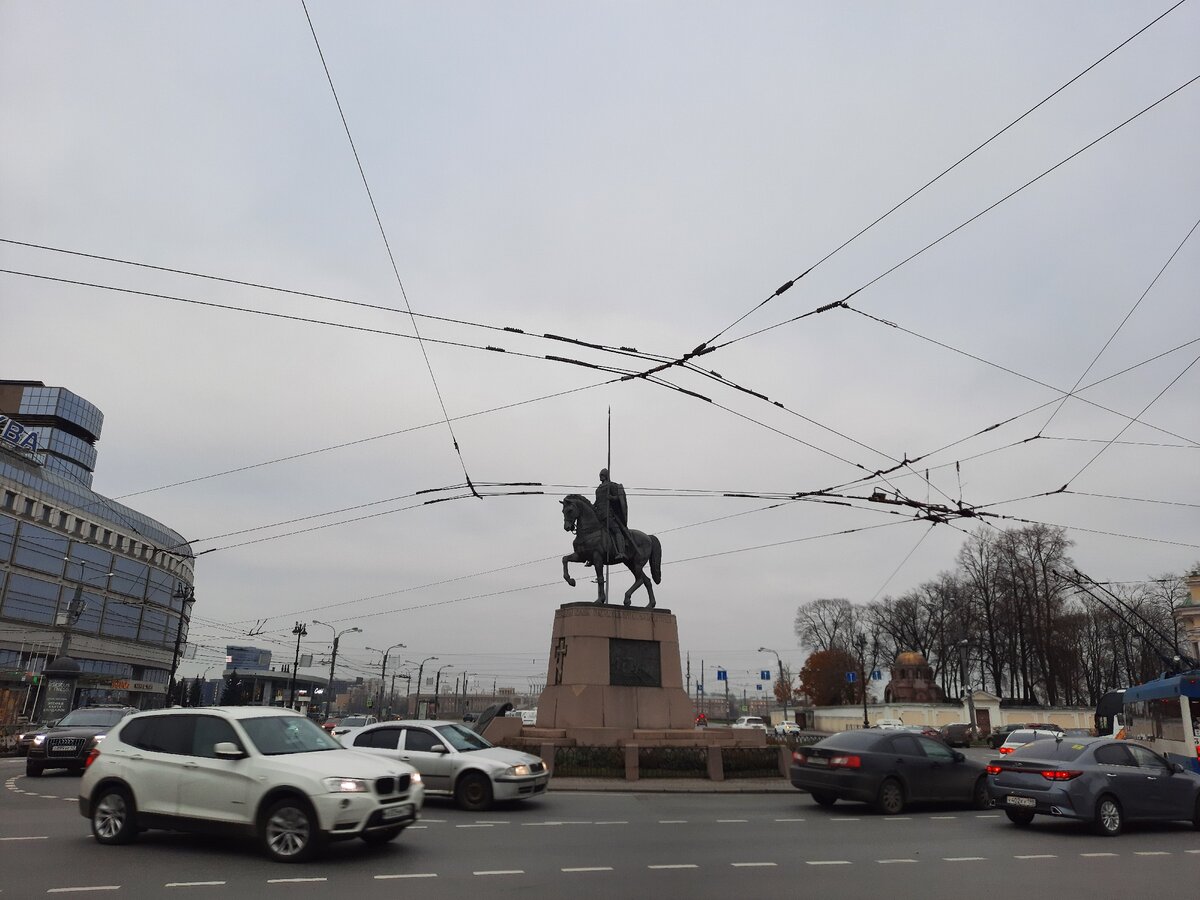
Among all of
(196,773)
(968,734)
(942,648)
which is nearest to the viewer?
(196,773)

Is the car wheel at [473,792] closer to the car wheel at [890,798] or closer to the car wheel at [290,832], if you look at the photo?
the car wheel at [290,832]

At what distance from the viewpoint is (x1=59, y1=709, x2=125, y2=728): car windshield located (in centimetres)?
1864

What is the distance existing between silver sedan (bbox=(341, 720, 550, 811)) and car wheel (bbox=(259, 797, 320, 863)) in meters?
4.39

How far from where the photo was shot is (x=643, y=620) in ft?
72.2

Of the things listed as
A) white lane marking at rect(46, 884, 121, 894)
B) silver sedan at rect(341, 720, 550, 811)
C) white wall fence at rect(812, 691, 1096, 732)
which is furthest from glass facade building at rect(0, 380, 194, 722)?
white wall fence at rect(812, 691, 1096, 732)

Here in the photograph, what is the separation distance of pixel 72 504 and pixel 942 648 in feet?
257

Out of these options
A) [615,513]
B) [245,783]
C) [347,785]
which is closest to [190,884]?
[245,783]

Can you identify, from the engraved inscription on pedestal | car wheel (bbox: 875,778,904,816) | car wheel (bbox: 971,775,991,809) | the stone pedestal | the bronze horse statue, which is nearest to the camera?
car wheel (bbox: 875,778,904,816)

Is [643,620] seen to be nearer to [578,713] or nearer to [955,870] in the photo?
[578,713]

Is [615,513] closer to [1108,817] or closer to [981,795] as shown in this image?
[981,795]

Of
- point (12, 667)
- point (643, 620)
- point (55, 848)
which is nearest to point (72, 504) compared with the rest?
point (12, 667)

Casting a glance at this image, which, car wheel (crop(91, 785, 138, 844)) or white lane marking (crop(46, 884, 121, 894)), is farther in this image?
car wheel (crop(91, 785, 138, 844))

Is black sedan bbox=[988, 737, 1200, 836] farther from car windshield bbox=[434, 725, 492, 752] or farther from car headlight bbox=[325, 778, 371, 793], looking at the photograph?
car headlight bbox=[325, 778, 371, 793]

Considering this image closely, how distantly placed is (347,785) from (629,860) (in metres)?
3.01
